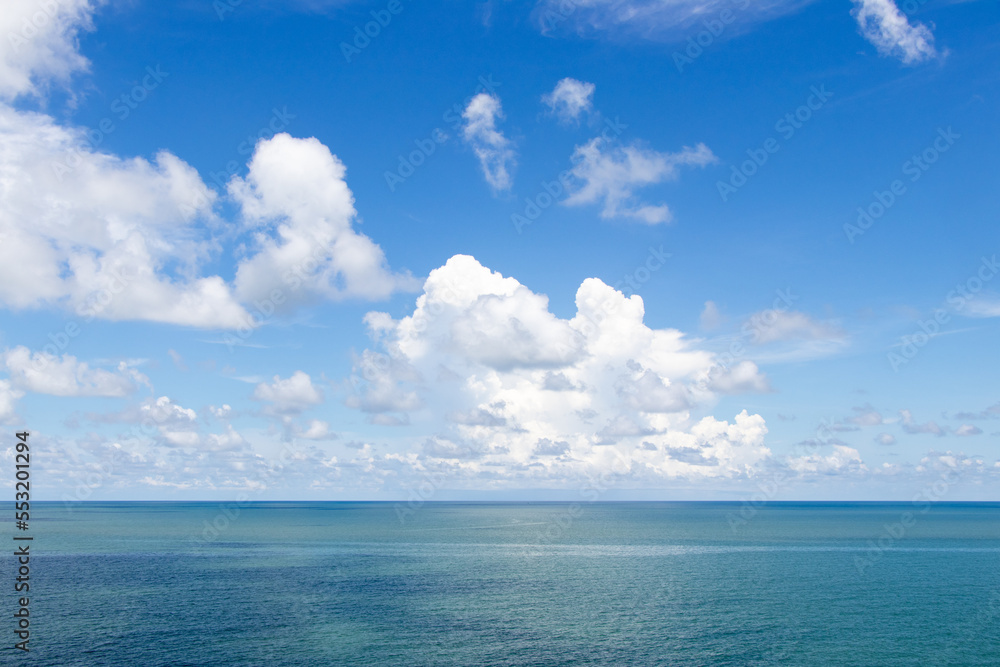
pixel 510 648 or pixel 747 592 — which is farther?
pixel 747 592

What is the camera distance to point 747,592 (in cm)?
9225

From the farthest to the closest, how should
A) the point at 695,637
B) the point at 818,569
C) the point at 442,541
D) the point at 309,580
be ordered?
the point at 442,541
the point at 818,569
the point at 309,580
the point at 695,637

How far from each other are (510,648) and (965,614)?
184ft

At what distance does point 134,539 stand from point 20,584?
93765mm

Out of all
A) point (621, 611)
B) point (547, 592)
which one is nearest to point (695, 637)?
point (621, 611)

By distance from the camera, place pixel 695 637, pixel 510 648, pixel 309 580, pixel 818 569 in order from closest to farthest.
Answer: pixel 510 648 → pixel 695 637 → pixel 309 580 → pixel 818 569

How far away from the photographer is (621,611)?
8019 cm

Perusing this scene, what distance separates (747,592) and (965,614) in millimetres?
24995

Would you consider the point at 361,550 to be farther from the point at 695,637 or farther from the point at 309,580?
the point at 695,637

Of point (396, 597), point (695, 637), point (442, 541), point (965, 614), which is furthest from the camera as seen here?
point (442, 541)

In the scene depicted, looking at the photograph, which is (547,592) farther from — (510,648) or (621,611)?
(510,648)

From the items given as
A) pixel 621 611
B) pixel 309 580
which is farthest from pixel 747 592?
pixel 309 580

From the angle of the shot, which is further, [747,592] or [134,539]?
[134,539]

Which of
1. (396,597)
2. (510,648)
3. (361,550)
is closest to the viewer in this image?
(510,648)
